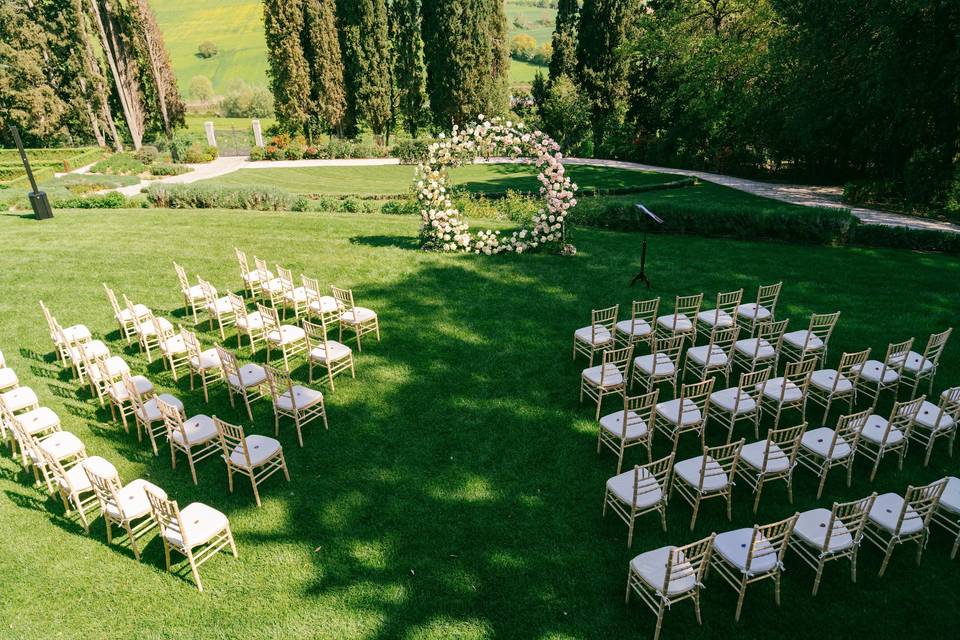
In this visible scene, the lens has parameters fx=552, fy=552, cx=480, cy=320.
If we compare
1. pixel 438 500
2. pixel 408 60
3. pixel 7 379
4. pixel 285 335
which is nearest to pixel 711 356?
pixel 438 500

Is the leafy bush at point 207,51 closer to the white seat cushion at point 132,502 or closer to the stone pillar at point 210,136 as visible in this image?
→ the stone pillar at point 210,136

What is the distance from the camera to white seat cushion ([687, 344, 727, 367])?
9.34 m

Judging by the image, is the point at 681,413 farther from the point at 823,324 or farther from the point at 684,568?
the point at 823,324

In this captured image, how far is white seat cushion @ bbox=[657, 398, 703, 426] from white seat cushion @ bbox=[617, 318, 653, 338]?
2.26 metres

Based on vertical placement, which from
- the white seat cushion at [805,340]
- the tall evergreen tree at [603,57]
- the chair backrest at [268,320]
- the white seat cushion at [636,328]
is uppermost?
the tall evergreen tree at [603,57]

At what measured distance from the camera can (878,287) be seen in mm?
13539

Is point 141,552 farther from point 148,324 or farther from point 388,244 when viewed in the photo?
point 388,244

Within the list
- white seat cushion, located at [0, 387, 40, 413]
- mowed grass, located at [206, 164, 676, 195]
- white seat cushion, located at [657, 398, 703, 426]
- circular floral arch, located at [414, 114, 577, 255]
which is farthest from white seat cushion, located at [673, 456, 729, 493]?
mowed grass, located at [206, 164, 676, 195]

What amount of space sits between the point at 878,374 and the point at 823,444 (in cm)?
243

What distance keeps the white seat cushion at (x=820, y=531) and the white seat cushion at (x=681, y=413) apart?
6.29 feet

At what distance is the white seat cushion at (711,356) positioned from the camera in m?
9.34

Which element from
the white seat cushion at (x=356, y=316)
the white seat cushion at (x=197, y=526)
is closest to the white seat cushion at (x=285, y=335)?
the white seat cushion at (x=356, y=316)

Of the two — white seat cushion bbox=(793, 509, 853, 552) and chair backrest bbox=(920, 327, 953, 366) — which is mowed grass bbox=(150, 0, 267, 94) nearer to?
chair backrest bbox=(920, 327, 953, 366)

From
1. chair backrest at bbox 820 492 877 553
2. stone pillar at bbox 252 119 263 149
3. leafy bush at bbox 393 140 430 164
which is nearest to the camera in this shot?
chair backrest at bbox 820 492 877 553
